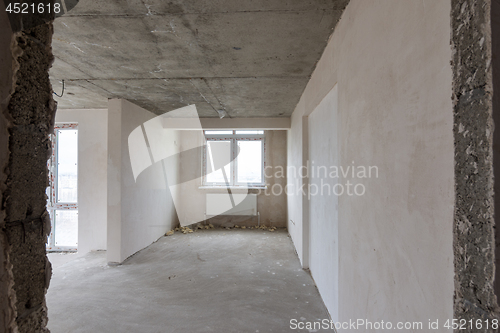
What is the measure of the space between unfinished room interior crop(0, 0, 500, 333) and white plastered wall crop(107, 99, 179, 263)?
0.03 meters

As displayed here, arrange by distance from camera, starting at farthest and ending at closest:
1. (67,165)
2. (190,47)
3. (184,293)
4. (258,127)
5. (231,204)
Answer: (231,204)
(258,127)
(67,165)
(184,293)
(190,47)

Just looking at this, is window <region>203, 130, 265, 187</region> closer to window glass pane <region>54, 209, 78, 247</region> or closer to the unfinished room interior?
the unfinished room interior

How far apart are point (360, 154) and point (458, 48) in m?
0.82

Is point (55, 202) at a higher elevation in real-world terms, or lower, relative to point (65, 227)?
higher

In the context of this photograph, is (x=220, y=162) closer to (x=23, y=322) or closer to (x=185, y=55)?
(x=185, y=55)

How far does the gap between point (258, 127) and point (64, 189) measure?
158 inches

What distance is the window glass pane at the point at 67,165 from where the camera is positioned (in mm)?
4613

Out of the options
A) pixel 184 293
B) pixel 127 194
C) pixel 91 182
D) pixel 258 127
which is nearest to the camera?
pixel 184 293

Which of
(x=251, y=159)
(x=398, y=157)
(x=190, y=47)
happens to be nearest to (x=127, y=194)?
(x=190, y=47)

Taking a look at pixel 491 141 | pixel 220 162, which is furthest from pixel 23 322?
pixel 220 162

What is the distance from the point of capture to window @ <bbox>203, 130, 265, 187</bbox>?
6602 millimetres

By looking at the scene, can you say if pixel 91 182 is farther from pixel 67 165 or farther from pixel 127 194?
pixel 127 194

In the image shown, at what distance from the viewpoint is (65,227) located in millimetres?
4719

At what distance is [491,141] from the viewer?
0.61 m
